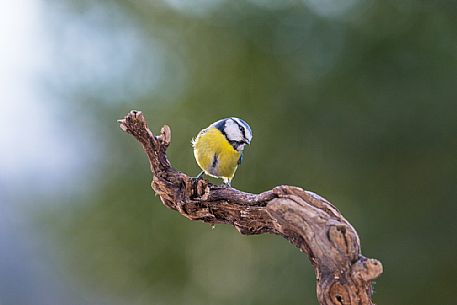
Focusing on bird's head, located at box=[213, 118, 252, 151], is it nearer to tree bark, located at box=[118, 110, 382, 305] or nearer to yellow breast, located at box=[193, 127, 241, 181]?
yellow breast, located at box=[193, 127, 241, 181]

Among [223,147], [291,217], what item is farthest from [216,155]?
[291,217]

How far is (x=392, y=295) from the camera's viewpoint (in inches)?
77.7

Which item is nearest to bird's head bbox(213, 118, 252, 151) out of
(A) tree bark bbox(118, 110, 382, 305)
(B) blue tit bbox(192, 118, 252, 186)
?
(B) blue tit bbox(192, 118, 252, 186)

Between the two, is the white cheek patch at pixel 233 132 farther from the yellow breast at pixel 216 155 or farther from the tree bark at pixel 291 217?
the tree bark at pixel 291 217

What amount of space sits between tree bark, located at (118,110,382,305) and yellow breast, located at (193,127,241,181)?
273mm

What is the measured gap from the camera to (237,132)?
137 cm

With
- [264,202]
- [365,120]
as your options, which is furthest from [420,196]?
[264,202]

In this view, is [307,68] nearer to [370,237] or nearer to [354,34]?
[354,34]

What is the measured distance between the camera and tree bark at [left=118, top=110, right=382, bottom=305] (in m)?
0.84

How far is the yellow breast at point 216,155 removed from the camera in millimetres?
1365

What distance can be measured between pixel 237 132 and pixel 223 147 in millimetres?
50

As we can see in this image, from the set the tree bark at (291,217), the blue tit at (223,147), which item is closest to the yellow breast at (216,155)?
the blue tit at (223,147)

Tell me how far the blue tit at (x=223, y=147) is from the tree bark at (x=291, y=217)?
274 millimetres

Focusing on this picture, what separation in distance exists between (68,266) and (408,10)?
1.72 meters
